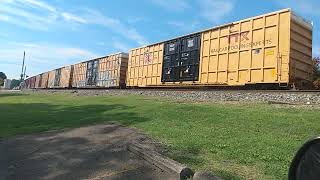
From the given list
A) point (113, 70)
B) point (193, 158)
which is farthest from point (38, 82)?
point (193, 158)

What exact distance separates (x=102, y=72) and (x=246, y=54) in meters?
22.4

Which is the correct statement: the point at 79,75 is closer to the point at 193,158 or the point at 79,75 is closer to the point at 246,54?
the point at 246,54

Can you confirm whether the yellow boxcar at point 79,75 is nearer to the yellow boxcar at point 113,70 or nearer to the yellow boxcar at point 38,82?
the yellow boxcar at point 113,70

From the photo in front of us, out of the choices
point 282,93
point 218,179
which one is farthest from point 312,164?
point 282,93

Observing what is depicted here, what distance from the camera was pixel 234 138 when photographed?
8484 mm

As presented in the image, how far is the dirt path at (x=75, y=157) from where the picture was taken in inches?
267

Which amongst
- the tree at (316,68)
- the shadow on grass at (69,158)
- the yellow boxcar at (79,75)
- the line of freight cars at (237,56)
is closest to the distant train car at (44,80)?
the yellow boxcar at (79,75)

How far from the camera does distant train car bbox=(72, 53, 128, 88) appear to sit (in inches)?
1393

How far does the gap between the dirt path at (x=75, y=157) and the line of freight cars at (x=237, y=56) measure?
982 centimetres

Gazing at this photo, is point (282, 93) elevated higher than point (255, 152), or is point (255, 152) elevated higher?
point (282, 93)

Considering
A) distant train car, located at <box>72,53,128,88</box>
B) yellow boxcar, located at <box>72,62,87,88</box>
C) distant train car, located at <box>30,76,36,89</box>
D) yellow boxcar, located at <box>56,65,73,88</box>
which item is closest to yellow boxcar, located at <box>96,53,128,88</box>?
distant train car, located at <box>72,53,128,88</box>

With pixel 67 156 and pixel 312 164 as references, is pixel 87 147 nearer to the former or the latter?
pixel 67 156

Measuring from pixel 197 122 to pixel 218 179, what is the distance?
5.74m

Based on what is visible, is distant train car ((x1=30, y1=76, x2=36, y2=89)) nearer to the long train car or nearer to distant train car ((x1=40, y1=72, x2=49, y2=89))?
distant train car ((x1=40, y1=72, x2=49, y2=89))
